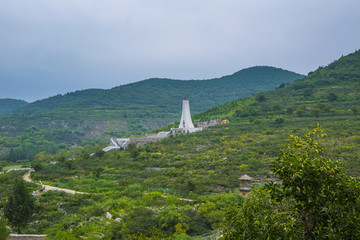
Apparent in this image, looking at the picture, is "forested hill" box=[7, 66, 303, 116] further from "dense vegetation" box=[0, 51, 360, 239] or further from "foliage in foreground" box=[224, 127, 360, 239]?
"foliage in foreground" box=[224, 127, 360, 239]

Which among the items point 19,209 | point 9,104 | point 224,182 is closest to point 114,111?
point 224,182

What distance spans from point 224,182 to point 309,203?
48.2ft

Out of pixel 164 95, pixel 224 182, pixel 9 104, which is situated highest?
pixel 9 104

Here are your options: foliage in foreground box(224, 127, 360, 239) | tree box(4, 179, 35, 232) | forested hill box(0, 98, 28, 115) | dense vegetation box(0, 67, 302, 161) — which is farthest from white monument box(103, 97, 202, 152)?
forested hill box(0, 98, 28, 115)

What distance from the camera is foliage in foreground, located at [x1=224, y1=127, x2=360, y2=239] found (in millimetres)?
4645

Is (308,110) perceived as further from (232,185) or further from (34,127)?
(34,127)

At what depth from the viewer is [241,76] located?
161 metres

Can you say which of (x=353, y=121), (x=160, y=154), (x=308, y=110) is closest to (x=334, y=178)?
(x=160, y=154)

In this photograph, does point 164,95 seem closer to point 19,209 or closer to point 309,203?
point 19,209

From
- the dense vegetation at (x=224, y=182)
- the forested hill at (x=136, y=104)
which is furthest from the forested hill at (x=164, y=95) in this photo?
the dense vegetation at (x=224, y=182)

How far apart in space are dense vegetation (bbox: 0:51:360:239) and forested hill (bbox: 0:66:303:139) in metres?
34.7

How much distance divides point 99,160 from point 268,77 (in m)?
138

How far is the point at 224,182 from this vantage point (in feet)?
63.4

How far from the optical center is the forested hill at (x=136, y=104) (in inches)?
3019
